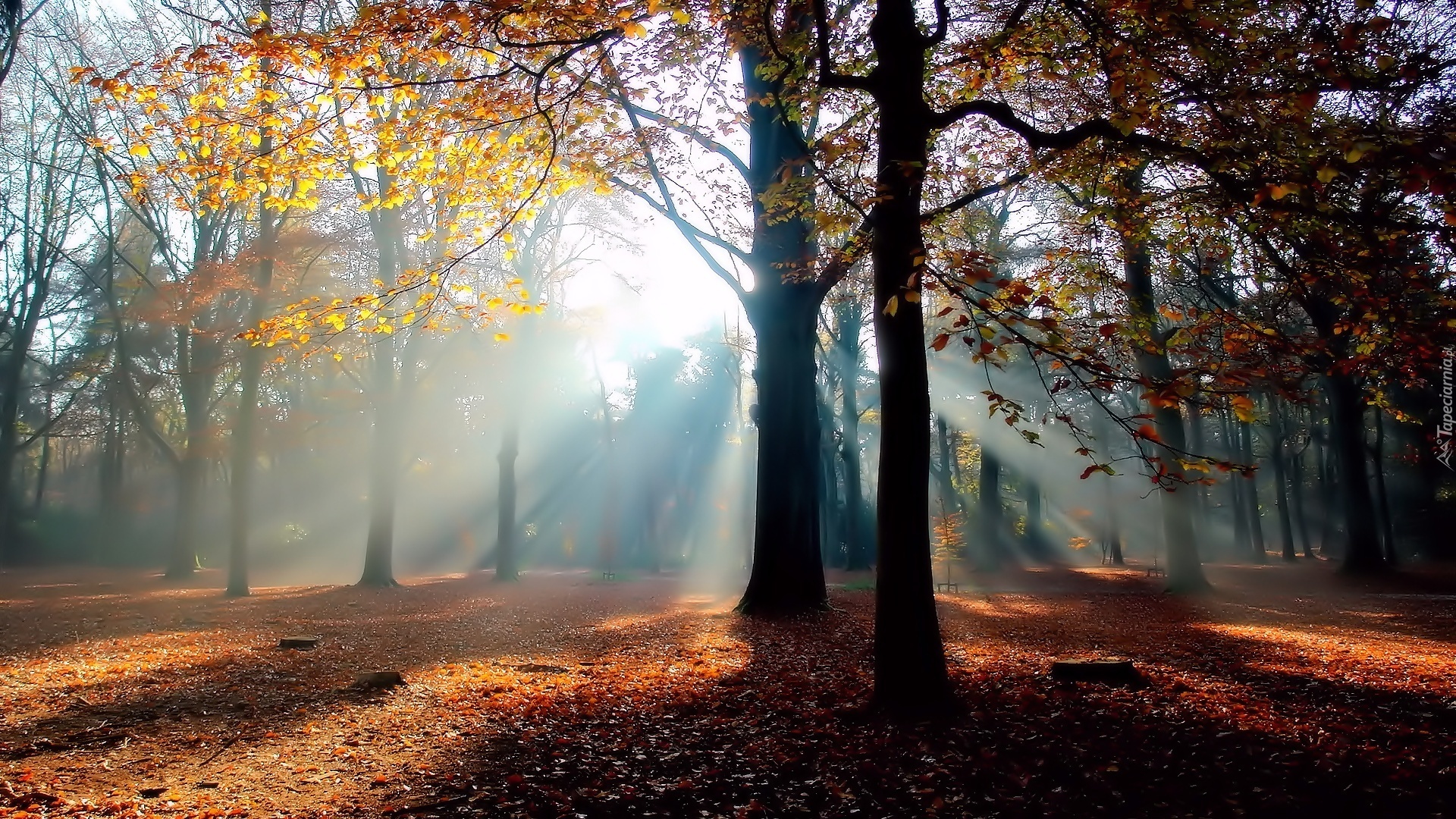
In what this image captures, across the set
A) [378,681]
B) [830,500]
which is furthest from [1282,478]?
[378,681]

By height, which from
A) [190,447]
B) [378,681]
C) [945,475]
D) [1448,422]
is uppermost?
[190,447]

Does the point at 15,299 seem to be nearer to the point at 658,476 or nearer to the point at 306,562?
the point at 306,562

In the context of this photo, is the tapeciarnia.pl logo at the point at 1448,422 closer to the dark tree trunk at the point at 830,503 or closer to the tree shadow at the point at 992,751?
the tree shadow at the point at 992,751

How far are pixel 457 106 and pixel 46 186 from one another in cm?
2390

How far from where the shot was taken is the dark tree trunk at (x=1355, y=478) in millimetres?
20125

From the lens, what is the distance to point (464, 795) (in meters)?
4.45

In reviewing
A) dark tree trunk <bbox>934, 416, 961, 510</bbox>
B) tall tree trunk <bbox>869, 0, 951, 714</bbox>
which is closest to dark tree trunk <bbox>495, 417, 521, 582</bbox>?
dark tree trunk <bbox>934, 416, 961, 510</bbox>

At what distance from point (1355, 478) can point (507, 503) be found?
22.8 metres

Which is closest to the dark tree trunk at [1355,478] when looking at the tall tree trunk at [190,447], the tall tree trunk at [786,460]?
the tall tree trunk at [786,460]

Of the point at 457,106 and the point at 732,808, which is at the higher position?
the point at 457,106

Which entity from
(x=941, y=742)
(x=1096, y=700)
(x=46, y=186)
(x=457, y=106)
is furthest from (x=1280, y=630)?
(x=46, y=186)

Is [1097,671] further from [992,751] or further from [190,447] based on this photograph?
[190,447]

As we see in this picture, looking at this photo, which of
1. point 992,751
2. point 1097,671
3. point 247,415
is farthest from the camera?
point 247,415

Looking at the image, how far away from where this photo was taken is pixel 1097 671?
250 inches
